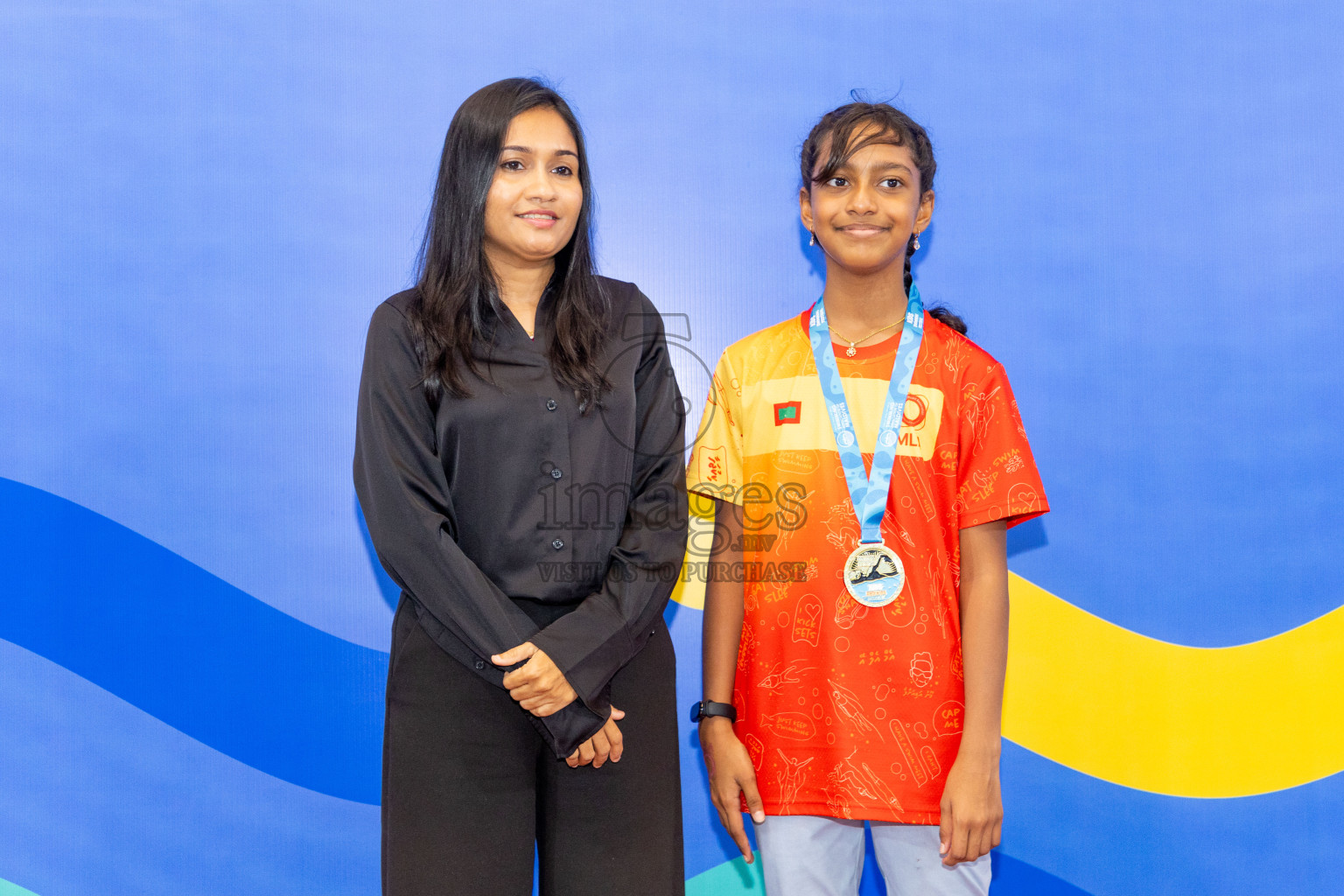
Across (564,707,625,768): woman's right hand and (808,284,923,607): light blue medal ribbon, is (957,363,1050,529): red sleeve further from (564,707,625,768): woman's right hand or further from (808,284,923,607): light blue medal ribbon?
(564,707,625,768): woman's right hand

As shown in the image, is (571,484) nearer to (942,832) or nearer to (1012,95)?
(942,832)

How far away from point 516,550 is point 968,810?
0.87 meters

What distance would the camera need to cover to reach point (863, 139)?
181 cm

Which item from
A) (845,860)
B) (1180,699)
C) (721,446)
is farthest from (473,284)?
(1180,699)

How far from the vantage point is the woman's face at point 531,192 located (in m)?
1.67

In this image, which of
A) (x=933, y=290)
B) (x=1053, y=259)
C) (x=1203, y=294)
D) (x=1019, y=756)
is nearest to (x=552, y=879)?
(x=1019, y=756)

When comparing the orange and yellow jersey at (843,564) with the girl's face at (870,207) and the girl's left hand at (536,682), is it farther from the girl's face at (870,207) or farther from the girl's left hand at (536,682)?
the girl's left hand at (536,682)

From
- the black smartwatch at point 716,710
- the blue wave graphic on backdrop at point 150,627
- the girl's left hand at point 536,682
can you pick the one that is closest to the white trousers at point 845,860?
the black smartwatch at point 716,710

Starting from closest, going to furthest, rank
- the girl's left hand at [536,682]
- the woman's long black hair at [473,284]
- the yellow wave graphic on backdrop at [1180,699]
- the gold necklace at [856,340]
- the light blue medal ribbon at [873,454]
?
1. the girl's left hand at [536,682]
2. the woman's long black hair at [473,284]
3. the light blue medal ribbon at [873,454]
4. the gold necklace at [856,340]
5. the yellow wave graphic on backdrop at [1180,699]

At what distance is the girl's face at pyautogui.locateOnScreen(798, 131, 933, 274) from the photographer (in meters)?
1.79

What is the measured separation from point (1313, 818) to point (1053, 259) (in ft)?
4.99

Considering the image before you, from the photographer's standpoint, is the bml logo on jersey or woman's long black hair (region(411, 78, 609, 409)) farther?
the bml logo on jersey

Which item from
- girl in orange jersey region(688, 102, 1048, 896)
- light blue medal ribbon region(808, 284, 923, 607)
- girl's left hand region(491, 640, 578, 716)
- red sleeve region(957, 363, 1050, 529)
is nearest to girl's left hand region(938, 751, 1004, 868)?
girl in orange jersey region(688, 102, 1048, 896)

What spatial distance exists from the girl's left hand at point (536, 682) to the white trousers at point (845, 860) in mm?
505
